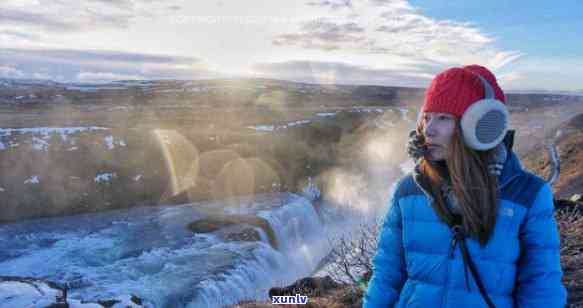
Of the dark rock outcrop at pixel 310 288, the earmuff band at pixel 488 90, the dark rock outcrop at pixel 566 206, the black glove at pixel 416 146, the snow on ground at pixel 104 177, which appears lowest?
the dark rock outcrop at pixel 310 288

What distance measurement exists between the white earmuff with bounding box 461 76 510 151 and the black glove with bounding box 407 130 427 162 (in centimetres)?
29

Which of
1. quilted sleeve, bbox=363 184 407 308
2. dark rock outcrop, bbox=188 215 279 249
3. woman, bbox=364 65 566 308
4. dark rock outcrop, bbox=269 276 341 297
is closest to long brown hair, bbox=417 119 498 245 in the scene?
woman, bbox=364 65 566 308

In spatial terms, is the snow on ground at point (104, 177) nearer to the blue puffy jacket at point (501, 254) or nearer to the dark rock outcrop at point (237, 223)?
the dark rock outcrop at point (237, 223)

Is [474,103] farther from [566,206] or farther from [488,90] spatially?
[566,206]

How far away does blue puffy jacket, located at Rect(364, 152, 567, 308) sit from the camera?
2414mm

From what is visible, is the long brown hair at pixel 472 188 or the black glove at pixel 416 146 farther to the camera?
the black glove at pixel 416 146

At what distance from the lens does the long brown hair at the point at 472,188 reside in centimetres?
246

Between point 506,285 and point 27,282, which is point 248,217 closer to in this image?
point 27,282

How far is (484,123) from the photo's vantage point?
2418mm

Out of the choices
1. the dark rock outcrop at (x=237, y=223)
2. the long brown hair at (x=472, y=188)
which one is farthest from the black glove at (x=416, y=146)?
the dark rock outcrop at (x=237, y=223)

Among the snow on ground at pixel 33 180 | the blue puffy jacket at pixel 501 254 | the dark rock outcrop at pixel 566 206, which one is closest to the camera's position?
the blue puffy jacket at pixel 501 254

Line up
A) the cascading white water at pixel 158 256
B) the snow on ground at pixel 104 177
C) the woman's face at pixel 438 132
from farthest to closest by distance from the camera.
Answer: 1. the snow on ground at pixel 104 177
2. the cascading white water at pixel 158 256
3. the woman's face at pixel 438 132

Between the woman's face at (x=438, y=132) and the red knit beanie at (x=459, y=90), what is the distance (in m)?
0.04

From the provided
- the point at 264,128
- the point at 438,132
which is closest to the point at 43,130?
the point at 264,128
